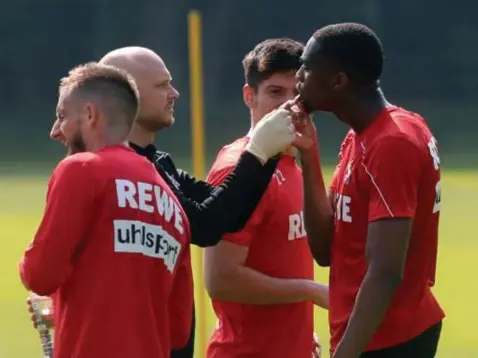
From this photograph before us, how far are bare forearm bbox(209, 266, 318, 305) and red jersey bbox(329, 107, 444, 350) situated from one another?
0.72 m

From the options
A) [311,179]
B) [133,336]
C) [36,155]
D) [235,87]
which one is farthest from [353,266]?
[235,87]

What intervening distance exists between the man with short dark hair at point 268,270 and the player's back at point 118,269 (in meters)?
1.08

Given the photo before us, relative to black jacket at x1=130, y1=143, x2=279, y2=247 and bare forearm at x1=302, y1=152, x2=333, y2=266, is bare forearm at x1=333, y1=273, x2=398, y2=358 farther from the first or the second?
black jacket at x1=130, y1=143, x2=279, y2=247

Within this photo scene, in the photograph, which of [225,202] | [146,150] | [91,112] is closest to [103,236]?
[91,112]

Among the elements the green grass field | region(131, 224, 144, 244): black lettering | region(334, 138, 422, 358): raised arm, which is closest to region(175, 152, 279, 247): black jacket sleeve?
region(131, 224, 144, 244): black lettering

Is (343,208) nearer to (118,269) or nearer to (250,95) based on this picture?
(118,269)

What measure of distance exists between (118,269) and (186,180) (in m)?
1.14

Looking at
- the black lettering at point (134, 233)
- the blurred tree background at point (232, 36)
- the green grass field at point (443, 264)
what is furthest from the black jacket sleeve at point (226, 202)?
the blurred tree background at point (232, 36)

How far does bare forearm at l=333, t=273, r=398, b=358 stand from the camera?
14.0 ft

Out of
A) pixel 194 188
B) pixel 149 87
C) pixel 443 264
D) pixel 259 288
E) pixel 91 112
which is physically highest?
pixel 149 87

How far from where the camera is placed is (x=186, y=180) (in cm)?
530

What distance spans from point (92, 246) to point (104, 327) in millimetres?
278

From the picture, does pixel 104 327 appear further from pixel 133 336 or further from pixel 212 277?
pixel 212 277

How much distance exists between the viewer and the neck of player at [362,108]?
4500mm
